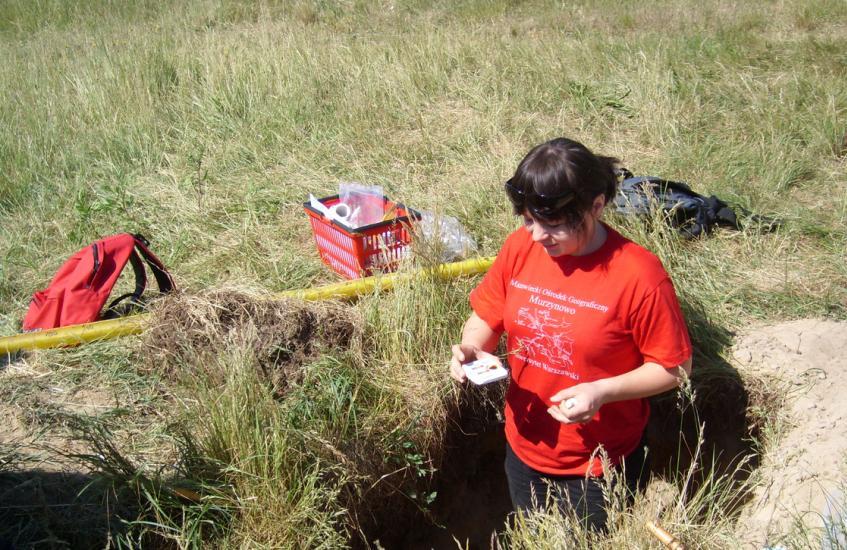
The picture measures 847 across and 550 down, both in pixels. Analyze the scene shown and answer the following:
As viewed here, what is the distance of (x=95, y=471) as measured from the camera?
2.48 m

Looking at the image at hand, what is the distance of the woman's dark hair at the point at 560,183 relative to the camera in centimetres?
214

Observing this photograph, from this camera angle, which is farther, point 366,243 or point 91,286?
point 366,243

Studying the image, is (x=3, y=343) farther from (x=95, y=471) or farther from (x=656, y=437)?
(x=656, y=437)

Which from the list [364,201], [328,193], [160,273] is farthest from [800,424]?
[328,193]

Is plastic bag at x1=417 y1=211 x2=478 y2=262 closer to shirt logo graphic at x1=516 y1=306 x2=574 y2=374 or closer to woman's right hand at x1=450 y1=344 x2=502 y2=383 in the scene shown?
woman's right hand at x1=450 y1=344 x2=502 y2=383

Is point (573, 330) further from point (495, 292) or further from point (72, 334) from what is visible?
point (72, 334)

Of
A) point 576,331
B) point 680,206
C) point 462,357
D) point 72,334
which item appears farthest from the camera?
point 680,206

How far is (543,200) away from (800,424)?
164 centimetres

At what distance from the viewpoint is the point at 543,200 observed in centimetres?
216

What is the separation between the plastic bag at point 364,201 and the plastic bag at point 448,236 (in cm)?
29

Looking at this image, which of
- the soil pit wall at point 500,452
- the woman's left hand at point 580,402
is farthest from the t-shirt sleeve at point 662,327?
the soil pit wall at point 500,452

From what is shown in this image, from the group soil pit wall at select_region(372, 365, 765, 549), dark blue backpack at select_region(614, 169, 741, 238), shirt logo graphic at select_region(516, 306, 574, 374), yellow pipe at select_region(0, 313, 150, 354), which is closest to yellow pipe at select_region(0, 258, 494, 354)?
yellow pipe at select_region(0, 313, 150, 354)

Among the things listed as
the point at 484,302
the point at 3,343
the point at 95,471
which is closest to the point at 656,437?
the point at 484,302

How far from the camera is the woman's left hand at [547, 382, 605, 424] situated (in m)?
2.16
